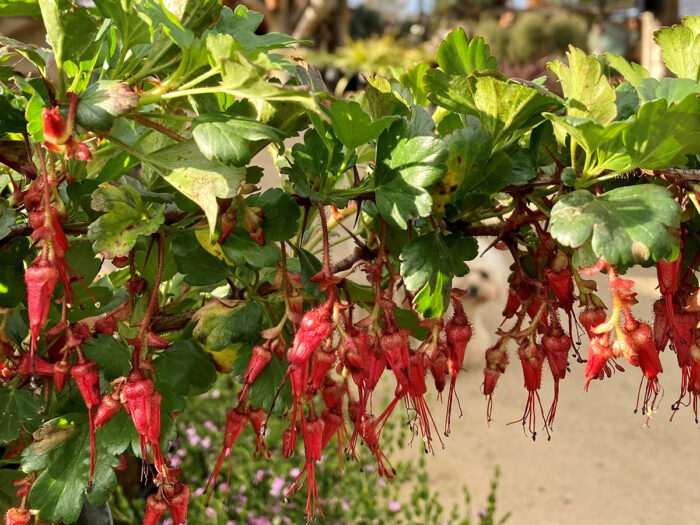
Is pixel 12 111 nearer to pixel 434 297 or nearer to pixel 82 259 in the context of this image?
pixel 82 259

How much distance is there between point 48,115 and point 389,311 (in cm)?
23

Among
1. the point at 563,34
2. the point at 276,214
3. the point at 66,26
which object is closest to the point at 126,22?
the point at 66,26

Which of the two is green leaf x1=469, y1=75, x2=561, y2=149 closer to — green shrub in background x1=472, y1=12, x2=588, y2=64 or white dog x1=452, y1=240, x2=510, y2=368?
white dog x1=452, y1=240, x2=510, y2=368

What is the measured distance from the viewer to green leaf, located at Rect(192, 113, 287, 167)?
383 mm

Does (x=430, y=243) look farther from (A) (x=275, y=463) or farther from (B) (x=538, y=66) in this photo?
(B) (x=538, y=66)

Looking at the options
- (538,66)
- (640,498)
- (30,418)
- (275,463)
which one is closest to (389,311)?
(30,418)

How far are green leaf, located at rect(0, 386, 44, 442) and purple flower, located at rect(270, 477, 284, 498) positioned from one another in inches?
42.7

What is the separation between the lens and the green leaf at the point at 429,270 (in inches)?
17.6

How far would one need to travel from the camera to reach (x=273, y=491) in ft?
5.13

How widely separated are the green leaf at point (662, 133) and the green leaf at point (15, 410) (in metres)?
0.45

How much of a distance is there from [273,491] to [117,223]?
123cm

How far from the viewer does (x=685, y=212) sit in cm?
45

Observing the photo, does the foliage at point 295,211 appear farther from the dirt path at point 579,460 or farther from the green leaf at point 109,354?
the dirt path at point 579,460

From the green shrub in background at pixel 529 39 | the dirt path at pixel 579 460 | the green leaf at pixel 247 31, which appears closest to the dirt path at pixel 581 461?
the dirt path at pixel 579 460
